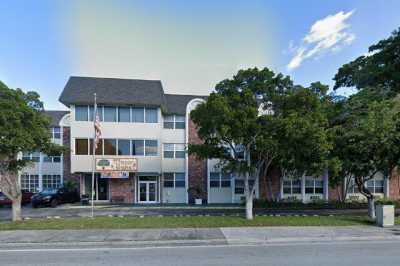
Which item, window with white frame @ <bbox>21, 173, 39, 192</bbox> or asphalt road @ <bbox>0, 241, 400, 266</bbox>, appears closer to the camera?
asphalt road @ <bbox>0, 241, 400, 266</bbox>

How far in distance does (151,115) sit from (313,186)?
16.4 m

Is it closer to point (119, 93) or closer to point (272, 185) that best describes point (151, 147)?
point (119, 93)

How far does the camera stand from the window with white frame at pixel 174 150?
25.2 metres

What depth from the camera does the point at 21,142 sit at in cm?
1231

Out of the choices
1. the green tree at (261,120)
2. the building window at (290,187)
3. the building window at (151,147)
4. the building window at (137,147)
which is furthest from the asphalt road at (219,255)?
the building window at (290,187)

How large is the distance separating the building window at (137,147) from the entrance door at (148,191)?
279cm

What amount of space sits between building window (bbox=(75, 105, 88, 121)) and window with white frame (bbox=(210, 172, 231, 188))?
12.1 meters

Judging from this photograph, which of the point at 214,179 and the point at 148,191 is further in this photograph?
the point at 214,179

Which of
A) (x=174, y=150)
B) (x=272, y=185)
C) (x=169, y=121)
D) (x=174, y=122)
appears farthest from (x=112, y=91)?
(x=272, y=185)

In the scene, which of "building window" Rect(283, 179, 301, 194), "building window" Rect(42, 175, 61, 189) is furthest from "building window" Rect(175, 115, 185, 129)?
"building window" Rect(42, 175, 61, 189)

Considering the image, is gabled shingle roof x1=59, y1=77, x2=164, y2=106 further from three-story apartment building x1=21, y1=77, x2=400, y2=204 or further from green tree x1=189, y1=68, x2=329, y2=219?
green tree x1=189, y1=68, x2=329, y2=219

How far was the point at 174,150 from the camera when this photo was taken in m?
25.4

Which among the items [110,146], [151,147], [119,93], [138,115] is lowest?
[151,147]

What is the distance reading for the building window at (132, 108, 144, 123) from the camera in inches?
954
